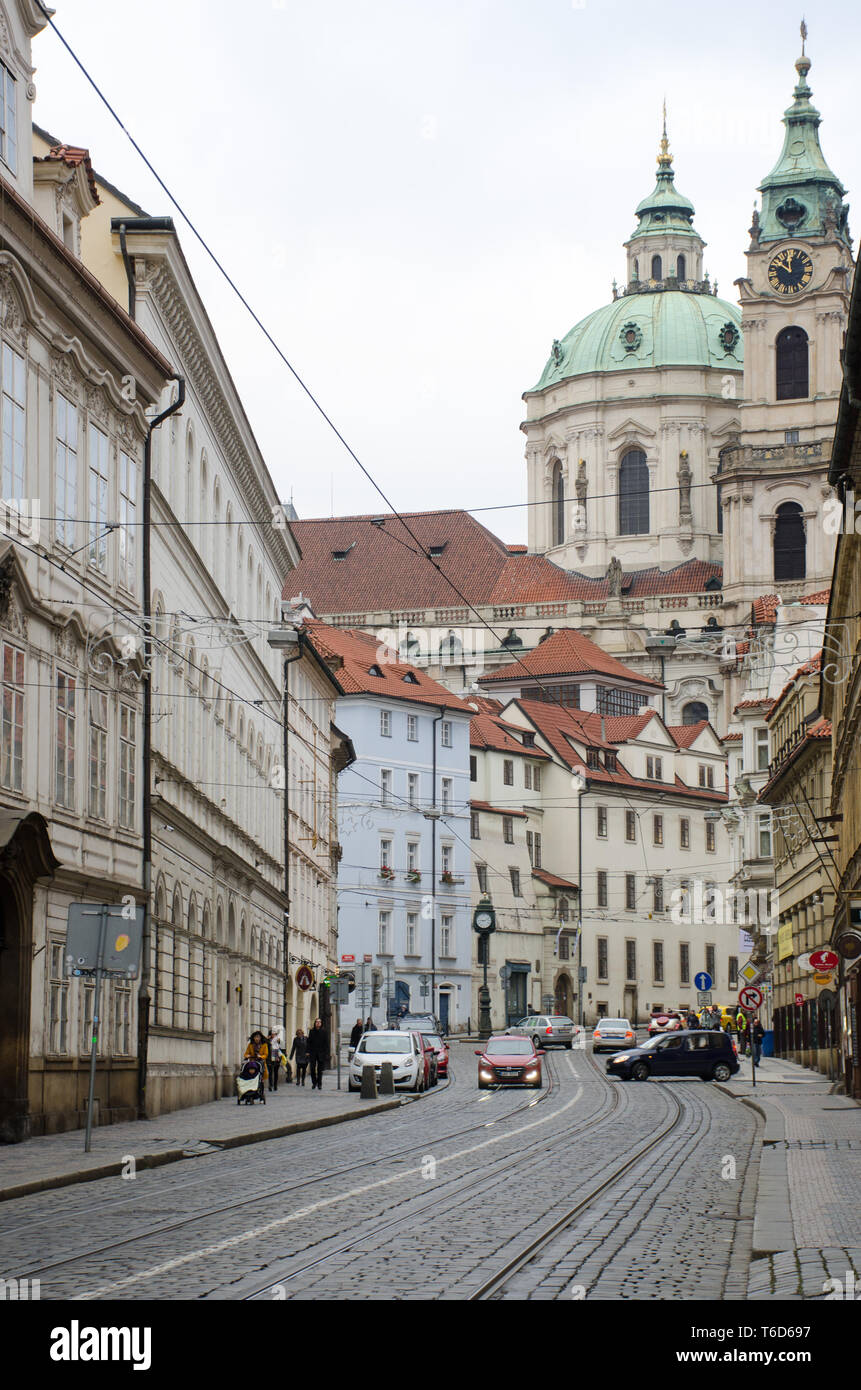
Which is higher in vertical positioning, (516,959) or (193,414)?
(193,414)

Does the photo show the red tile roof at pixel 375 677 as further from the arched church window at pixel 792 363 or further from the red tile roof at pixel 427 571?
the red tile roof at pixel 427 571

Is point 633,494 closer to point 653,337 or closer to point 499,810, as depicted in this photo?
point 653,337

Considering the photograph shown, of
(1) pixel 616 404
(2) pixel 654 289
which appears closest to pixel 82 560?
(1) pixel 616 404

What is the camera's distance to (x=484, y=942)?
9169cm

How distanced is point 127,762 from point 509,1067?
19167 millimetres

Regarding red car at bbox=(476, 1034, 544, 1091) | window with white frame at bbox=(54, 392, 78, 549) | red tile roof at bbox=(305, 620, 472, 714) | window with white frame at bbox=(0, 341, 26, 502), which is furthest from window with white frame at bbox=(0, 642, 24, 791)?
red tile roof at bbox=(305, 620, 472, 714)

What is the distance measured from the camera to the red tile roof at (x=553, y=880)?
345 ft

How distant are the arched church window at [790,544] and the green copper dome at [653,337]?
65.9 feet

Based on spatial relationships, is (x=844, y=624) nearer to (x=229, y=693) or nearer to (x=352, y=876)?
(x=229, y=693)

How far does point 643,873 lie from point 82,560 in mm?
85386

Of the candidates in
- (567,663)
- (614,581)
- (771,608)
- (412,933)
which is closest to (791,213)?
(614,581)

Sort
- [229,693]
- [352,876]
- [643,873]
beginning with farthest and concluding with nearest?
[643,873] → [352,876] → [229,693]
